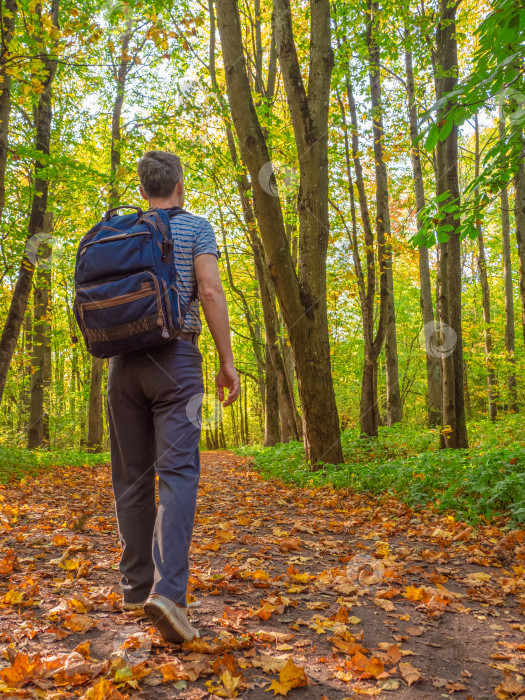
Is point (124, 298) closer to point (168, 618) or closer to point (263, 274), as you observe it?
point (168, 618)

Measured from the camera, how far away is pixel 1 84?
734 cm

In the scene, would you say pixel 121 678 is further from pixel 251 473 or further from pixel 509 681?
pixel 251 473

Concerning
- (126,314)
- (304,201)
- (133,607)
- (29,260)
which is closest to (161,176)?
(126,314)

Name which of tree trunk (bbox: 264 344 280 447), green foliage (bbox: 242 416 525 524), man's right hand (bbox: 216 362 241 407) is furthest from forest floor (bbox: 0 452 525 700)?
tree trunk (bbox: 264 344 280 447)

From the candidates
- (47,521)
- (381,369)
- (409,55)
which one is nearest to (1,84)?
(47,521)

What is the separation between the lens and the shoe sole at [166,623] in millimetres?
1964

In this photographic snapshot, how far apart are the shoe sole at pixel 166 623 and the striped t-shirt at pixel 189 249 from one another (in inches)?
48.6

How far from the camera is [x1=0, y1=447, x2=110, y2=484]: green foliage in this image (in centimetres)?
839

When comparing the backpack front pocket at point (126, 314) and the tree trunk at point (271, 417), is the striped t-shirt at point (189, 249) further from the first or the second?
the tree trunk at point (271, 417)

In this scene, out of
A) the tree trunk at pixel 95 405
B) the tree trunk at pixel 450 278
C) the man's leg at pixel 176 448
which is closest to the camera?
the man's leg at pixel 176 448

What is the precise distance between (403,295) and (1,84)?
2022 centimetres

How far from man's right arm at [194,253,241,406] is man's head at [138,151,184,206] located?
0.46m

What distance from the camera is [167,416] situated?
226 cm

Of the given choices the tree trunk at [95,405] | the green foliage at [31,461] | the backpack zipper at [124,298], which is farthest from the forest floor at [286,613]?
the tree trunk at [95,405]
